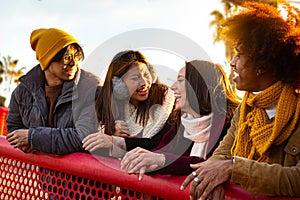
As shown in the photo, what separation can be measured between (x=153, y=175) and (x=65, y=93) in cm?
132

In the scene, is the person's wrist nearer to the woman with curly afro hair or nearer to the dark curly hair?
the woman with curly afro hair

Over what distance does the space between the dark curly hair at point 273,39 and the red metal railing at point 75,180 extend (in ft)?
1.63

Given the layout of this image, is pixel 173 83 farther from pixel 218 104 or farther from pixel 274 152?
pixel 274 152

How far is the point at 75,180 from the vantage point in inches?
87.8

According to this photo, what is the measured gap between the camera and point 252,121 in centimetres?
189

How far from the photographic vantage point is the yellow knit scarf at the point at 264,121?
1745 mm

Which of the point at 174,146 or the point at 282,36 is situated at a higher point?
the point at 282,36

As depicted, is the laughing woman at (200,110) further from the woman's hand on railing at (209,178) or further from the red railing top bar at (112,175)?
the woman's hand on railing at (209,178)

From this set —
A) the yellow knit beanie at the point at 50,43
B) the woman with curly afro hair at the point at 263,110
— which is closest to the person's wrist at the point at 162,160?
the woman with curly afro hair at the point at 263,110

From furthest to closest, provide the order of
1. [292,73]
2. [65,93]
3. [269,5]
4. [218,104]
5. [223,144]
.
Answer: [65,93]
[218,104]
[223,144]
[269,5]
[292,73]

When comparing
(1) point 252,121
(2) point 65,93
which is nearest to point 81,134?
(2) point 65,93

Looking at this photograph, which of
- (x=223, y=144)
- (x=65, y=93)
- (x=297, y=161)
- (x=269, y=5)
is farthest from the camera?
(x=65, y=93)

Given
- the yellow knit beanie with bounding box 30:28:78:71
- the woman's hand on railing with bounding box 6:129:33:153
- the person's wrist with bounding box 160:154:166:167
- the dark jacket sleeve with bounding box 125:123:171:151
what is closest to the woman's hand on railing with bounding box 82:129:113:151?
the dark jacket sleeve with bounding box 125:123:171:151

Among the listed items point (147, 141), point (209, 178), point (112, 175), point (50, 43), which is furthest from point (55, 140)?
point (209, 178)
